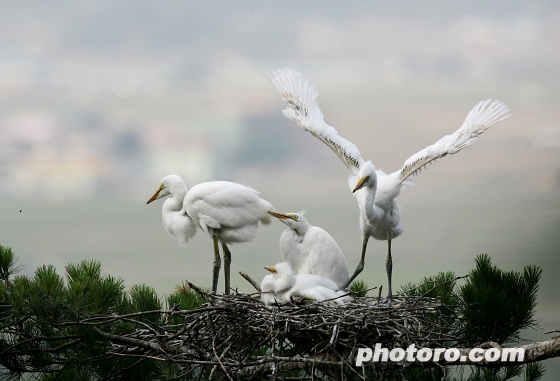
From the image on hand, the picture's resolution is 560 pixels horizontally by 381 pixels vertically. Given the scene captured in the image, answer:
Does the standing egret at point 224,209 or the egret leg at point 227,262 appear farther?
the egret leg at point 227,262

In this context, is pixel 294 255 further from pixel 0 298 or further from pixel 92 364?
pixel 0 298

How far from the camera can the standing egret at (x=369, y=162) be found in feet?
19.6

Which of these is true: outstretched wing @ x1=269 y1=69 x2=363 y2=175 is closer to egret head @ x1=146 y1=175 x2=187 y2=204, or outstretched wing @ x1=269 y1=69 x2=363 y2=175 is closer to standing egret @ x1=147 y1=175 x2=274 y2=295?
standing egret @ x1=147 y1=175 x2=274 y2=295

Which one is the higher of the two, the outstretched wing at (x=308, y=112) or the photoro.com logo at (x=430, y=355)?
the outstretched wing at (x=308, y=112)

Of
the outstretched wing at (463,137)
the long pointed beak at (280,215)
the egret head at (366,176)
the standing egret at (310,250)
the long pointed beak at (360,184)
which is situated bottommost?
the standing egret at (310,250)

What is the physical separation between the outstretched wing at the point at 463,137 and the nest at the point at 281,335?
1.35 m

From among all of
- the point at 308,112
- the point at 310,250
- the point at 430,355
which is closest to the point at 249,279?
the point at 310,250

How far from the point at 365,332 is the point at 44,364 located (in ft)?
7.80

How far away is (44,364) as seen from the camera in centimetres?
550

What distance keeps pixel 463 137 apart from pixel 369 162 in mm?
757

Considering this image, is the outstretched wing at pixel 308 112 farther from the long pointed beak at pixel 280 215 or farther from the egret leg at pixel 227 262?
the egret leg at pixel 227 262

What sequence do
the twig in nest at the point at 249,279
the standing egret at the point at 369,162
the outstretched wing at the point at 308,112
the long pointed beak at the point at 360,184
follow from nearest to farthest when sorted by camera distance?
the twig in nest at the point at 249,279
the long pointed beak at the point at 360,184
the standing egret at the point at 369,162
the outstretched wing at the point at 308,112

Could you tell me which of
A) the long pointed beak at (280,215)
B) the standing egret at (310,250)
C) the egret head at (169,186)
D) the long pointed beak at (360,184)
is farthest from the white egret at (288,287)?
the egret head at (169,186)

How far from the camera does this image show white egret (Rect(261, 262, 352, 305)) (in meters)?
5.06
